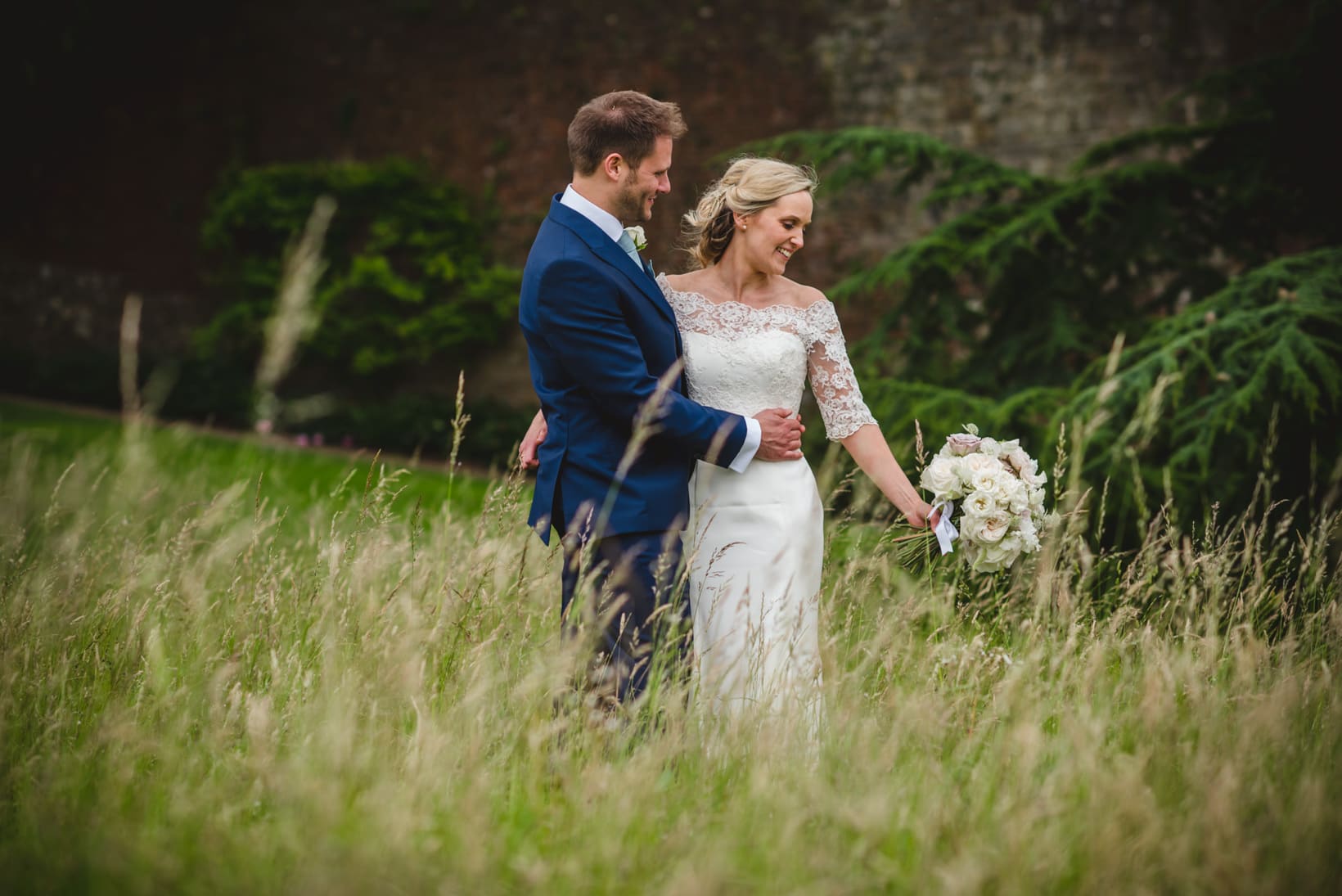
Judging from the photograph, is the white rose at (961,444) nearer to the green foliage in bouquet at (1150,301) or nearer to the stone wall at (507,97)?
the green foliage in bouquet at (1150,301)

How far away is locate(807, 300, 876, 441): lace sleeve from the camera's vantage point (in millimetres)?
3014

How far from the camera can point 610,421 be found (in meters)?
2.66

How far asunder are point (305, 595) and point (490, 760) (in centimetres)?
124

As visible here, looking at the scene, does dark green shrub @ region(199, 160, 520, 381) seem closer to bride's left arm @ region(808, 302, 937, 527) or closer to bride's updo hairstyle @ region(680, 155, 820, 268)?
bride's updo hairstyle @ region(680, 155, 820, 268)

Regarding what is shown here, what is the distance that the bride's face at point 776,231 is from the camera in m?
2.94

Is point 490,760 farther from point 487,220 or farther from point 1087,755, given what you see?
point 487,220

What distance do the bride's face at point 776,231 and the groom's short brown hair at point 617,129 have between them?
41cm

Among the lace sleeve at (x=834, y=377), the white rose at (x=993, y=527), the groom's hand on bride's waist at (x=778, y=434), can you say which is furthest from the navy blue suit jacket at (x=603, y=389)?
the white rose at (x=993, y=527)

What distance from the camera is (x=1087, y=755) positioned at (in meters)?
1.92

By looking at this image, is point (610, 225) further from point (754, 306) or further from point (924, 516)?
point (924, 516)

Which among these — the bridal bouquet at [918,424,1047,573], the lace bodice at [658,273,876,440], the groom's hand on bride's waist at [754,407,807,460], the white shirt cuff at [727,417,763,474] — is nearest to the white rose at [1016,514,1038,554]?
the bridal bouquet at [918,424,1047,573]

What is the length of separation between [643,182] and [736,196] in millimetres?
417

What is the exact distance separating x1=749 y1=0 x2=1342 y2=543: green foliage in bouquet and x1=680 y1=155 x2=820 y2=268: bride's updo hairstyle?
1.36 metres

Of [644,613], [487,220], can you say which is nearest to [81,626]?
[644,613]
